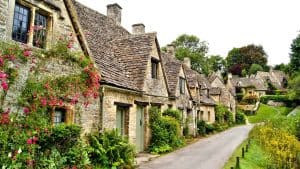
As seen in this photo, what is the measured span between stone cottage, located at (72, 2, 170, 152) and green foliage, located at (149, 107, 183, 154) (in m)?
0.40

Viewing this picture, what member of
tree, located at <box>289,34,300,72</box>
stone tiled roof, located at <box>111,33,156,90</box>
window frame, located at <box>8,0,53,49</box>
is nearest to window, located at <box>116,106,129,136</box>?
stone tiled roof, located at <box>111,33,156,90</box>

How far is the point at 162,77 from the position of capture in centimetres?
2136

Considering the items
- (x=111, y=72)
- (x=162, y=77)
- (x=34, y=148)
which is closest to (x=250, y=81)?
(x=162, y=77)

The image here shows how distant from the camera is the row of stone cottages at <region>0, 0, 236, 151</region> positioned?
35.1ft

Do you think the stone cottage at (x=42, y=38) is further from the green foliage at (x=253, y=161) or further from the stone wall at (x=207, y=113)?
the stone wall at (x=207, y=113)

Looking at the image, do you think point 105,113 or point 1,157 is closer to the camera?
point 1,157

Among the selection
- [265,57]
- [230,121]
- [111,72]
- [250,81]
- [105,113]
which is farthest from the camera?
[265,57]

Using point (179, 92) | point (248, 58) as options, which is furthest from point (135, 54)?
point (248, 58)

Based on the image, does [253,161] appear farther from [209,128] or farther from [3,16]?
[209,128]

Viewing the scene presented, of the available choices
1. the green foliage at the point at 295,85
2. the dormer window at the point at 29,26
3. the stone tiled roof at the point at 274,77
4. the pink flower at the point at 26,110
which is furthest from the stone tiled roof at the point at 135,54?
the stone tiled roof at the point at 274,77

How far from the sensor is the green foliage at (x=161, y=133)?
18502 mm

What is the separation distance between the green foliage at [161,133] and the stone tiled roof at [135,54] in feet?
7.71

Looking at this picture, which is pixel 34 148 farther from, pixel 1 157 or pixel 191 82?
pixel 191 82

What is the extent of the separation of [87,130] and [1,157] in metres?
4.83
